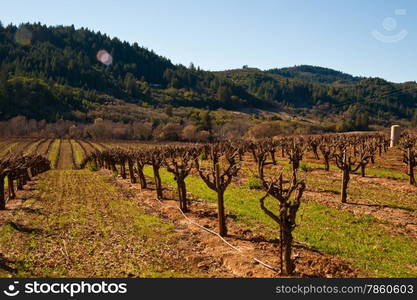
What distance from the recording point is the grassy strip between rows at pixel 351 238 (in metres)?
12.8

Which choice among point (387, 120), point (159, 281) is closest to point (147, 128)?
point (159, 281)

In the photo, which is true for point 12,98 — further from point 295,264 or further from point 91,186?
point 295,264

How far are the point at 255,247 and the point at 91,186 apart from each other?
86.6ft

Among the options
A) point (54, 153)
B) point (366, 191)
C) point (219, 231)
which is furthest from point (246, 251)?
point (54, 153)

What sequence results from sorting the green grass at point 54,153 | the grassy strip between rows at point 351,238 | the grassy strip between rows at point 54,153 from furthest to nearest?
the green grass at point 54,153, the grassy strip between rows at point 54,153, the grassy strip between rows at point 351,238

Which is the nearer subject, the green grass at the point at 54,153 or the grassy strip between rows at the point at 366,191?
the grassy strip between rows at the point at 366,191

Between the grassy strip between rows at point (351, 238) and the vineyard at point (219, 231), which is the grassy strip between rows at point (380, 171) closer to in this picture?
the vineyard at point (219, 231)

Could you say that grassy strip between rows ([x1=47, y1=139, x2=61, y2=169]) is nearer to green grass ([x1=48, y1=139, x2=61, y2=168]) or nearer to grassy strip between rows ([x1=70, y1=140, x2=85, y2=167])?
green grass ([x1=48, y1=139, x2=61, y2=168])

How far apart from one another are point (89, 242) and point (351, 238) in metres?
12.2

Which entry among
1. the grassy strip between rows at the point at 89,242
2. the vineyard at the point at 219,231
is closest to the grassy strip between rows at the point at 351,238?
the vineyard at the point at 219,231

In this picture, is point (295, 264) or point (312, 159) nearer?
point (295, 264)

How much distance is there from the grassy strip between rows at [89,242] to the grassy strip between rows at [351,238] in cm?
535

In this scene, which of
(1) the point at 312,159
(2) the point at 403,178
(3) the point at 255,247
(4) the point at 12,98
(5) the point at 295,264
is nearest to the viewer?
(5) the point at 295,264

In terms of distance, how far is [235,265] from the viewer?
42.4ft
